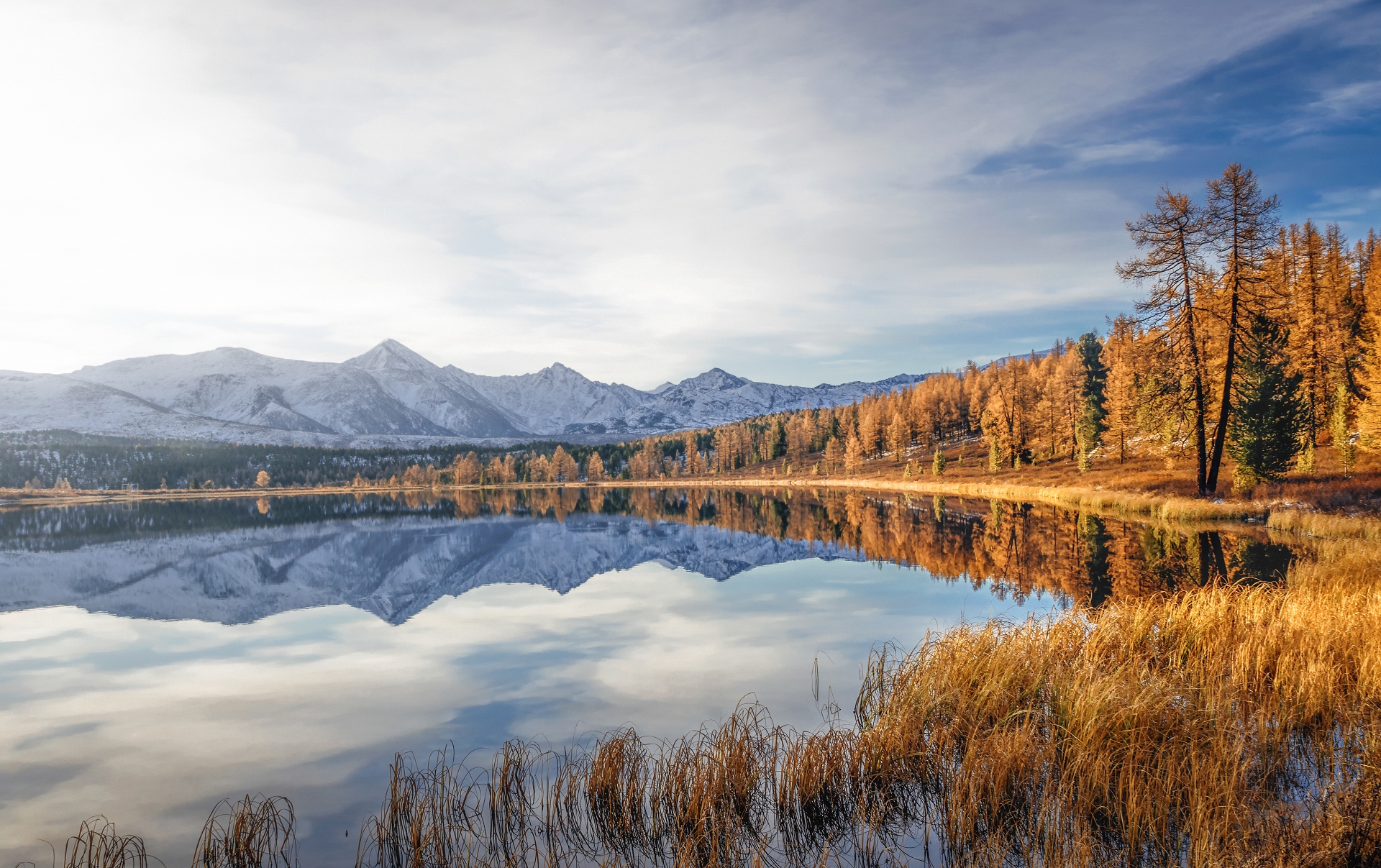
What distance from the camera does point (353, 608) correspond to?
28703 mm

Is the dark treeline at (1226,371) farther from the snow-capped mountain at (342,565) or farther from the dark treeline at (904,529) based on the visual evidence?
the snow-capped mountain at (342,565)

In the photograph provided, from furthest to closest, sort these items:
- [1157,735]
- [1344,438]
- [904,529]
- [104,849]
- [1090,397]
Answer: [1090,397] → [904,529] → [1344,438] → [104,849] → [1157,735]

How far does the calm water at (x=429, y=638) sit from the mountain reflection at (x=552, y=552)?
0.32 metres

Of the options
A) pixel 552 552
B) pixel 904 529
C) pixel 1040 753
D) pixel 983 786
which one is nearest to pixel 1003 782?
pixel 983 786

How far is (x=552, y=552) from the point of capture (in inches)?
1767

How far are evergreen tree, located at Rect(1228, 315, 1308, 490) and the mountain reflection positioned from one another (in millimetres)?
6837

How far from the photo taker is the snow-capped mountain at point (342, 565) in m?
31.1

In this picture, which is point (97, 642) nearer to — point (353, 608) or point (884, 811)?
point (353, 608)

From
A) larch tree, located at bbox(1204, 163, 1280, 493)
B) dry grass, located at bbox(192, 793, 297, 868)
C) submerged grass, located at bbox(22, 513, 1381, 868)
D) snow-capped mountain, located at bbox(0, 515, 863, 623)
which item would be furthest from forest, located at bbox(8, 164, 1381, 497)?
dry grass, located at bbox(192, 793, 297, 868)

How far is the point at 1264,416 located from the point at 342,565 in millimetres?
56076

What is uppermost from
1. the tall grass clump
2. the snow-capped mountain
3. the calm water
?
the tall grass clump

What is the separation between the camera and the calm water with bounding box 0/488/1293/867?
11.6 m

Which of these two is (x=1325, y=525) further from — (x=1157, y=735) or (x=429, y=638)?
(x=429, y=638)

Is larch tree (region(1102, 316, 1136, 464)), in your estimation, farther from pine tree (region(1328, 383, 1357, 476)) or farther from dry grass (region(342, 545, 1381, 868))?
dry grass (region(342, 545, 1381, 868))
